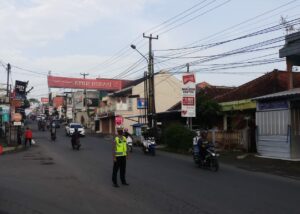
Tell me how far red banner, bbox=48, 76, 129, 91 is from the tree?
21.7 meters

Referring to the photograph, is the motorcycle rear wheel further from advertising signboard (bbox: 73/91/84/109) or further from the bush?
advertising signboard (bbox: 73/91/84/109)

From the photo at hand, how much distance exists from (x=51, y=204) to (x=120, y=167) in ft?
11.5

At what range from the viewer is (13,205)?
992 centimetres

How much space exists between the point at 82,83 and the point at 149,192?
142 feet

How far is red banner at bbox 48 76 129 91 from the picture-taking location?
170ft

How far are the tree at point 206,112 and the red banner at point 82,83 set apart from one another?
71.3ft

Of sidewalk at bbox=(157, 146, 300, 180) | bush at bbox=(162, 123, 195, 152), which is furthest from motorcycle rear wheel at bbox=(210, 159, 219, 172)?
bush at bbox=(162, 123, 195, 152)

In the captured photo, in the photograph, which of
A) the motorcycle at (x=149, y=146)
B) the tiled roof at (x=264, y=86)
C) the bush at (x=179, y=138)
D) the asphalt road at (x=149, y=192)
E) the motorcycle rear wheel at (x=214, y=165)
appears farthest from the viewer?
the tiled roof at (x=264, y=86)

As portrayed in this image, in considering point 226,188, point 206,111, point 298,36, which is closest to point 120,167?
point 226,188

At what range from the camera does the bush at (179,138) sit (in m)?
28.8

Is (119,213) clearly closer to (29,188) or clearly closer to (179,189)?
(179,189)

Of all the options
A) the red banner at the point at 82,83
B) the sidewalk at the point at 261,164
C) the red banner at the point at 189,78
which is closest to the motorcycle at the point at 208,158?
the sidewalk at the point at 261,164

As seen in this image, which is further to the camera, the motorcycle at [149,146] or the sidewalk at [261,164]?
the motorcycle at [149,146]

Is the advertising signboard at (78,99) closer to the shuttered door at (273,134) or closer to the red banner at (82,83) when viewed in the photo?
the red banner at (82,83)
